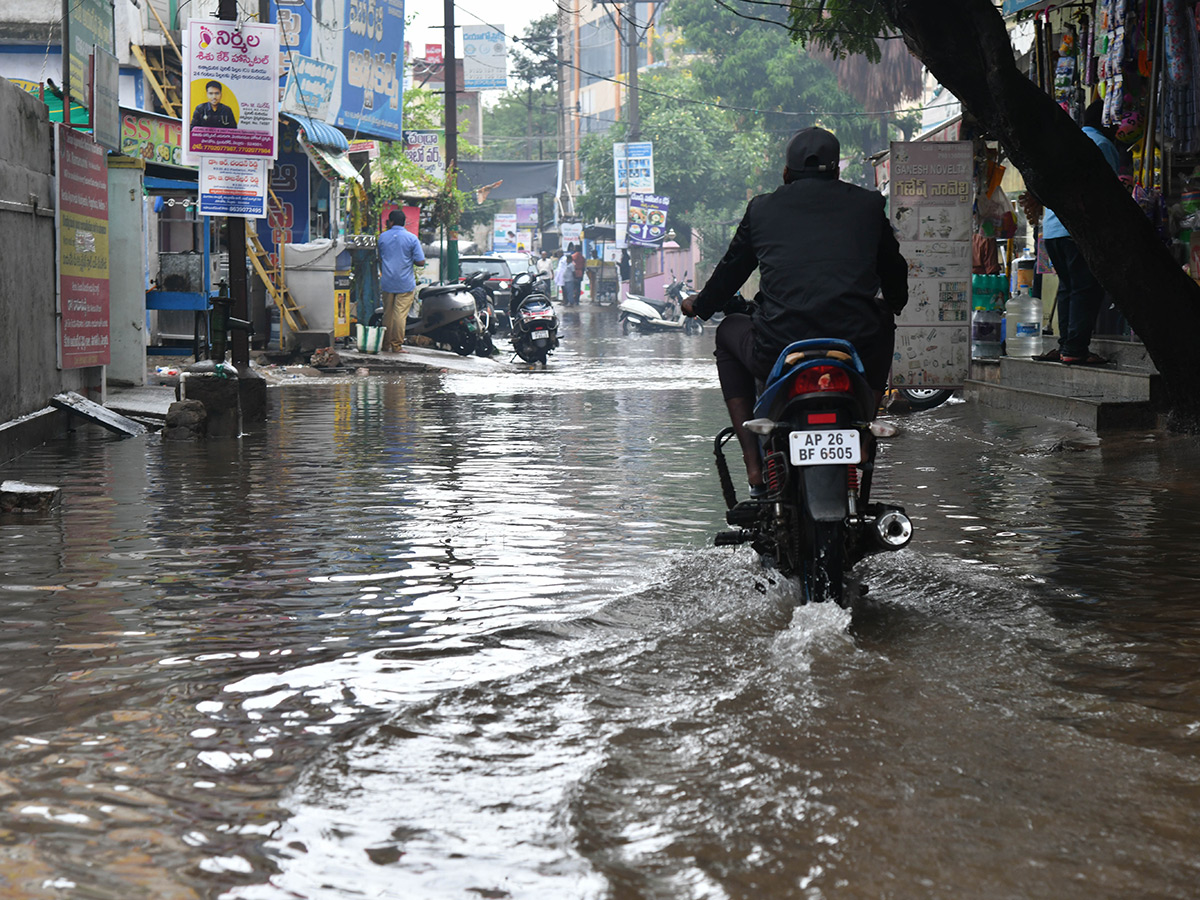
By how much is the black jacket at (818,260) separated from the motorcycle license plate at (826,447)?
49 cm

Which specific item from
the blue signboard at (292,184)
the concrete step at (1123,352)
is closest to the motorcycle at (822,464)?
the concrete step at (1123,352)

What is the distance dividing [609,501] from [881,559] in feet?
7.60

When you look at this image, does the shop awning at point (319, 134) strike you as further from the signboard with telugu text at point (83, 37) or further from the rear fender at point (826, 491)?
the rear fender at point (826, 491)

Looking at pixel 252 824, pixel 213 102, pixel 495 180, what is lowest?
pixel 252 824

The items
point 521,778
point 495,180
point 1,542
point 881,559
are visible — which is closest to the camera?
point 521,778

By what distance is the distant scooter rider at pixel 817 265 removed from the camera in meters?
5.28

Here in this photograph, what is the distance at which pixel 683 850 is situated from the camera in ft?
10.3

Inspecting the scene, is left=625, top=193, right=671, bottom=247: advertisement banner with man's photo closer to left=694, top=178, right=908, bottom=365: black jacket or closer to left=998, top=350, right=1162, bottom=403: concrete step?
left=998, top=350, right=1162, bottom=403: concrete step

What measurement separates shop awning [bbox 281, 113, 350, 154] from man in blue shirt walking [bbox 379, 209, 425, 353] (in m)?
2.56

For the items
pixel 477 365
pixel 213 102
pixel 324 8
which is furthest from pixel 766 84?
pixel 213 102

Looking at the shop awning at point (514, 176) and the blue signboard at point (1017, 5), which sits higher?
the shop awning at point (514, 176)

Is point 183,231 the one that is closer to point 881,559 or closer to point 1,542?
point 1,542

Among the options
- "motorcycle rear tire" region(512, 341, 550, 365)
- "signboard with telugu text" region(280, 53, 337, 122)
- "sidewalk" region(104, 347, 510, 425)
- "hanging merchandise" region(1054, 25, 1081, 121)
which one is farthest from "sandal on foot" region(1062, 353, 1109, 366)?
"signboard with telugu text" region(280, 53, 337, 122)

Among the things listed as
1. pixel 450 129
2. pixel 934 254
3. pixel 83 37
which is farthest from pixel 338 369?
pixel 450 129
